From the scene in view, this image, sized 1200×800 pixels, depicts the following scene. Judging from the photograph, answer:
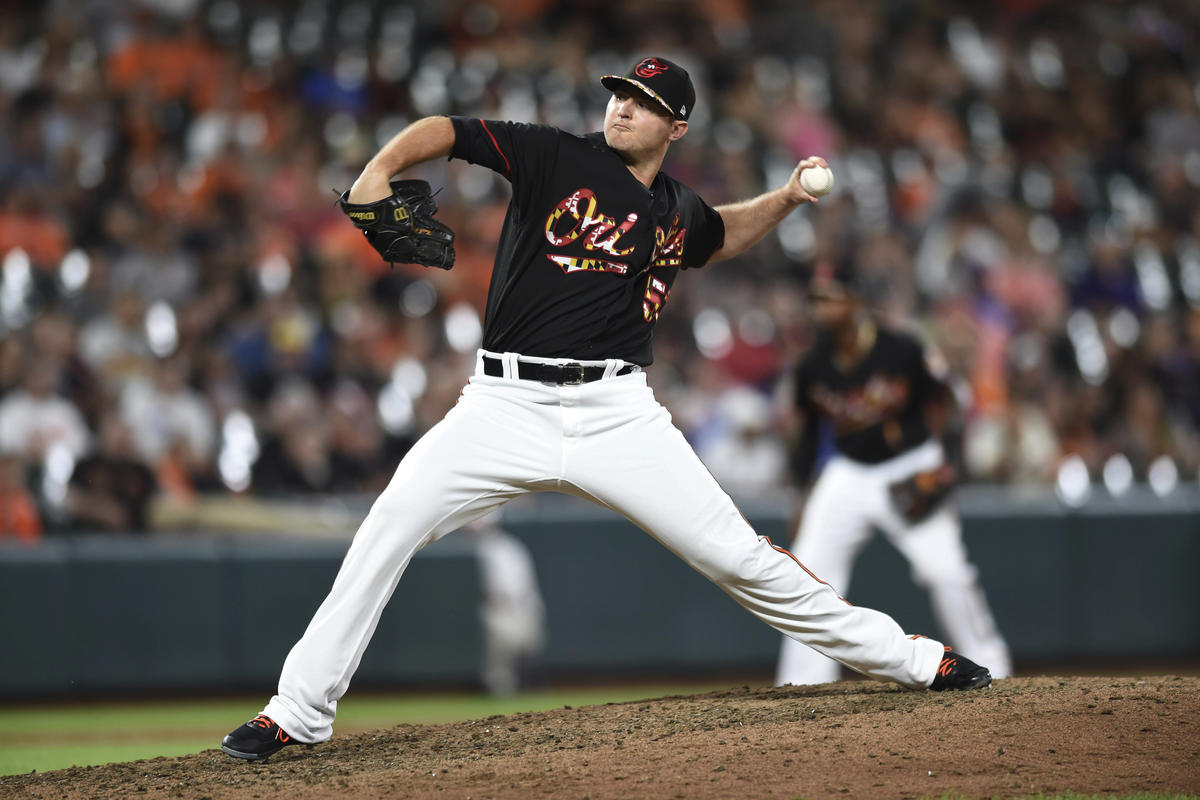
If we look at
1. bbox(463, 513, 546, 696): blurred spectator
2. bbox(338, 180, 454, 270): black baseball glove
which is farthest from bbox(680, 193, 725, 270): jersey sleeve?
bbox(463, 513, 546, 696): blurred spectator

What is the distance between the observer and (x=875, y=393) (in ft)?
21.1

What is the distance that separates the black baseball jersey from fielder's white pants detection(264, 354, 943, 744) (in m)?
2.38

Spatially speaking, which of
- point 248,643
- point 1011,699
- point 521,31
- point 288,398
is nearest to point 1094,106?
point 521,31

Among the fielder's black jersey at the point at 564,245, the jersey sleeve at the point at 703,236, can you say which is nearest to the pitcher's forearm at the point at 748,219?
the jersey sleeve at the point at 703,236

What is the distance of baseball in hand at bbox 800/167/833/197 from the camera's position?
4.23 metres

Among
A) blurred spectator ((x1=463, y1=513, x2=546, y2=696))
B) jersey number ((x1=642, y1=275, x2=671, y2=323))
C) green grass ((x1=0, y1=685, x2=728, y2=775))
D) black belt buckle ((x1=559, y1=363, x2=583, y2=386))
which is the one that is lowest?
green grass ((x1=0, y1=685, x2=728, y2=775))

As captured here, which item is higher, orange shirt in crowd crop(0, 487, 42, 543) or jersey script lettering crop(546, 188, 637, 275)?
jersey script lettering crop(546, 188, 637, 275)

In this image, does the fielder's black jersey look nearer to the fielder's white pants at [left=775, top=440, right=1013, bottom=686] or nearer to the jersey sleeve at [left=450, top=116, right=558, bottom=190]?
the jersey sleeve at [left=450, top=116, right=558, bottom=190]

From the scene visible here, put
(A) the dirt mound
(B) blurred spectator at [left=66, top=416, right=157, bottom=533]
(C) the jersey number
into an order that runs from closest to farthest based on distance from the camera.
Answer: (A) the dirt mound → (C) the jersey number → (B) blurred spectator at [left=66, top=416, right=157, bottom=533]

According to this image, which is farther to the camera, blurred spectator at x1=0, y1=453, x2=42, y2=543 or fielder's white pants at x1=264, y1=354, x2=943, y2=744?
blurred spectator at x1=0, y1=453, x2=42, y2=543

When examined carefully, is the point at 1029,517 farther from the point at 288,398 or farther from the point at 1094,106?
Answer: the point at 1094,106

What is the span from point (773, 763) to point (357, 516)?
5.17 meters

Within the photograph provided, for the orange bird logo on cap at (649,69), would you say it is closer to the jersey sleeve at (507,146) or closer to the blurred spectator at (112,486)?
the jersey sleeve at (507,146)

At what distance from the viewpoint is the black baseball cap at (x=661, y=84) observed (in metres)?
4.09
